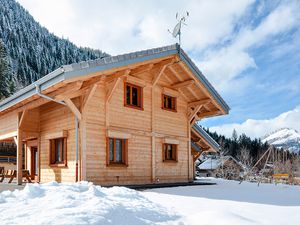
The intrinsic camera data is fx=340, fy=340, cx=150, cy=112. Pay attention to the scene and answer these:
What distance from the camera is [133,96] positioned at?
43.1 feet

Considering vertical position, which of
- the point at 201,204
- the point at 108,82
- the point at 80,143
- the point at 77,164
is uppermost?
the point at 108,82

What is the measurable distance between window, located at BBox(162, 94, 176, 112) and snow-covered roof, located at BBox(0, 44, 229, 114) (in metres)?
1.58

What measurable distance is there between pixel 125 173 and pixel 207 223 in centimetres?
667

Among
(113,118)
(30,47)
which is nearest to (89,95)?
(113,118)

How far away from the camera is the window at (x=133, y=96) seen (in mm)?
12805

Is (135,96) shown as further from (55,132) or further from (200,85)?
(55,132)

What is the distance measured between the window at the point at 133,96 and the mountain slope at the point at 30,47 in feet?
240

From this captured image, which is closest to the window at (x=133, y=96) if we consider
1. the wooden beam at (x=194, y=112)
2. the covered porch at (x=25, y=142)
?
the wooden beam at (x=194, y=112)

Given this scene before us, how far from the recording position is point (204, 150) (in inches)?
774

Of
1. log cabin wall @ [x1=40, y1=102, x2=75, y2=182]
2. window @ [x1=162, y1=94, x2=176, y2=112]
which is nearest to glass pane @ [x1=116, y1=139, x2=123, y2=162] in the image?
log cabin wall @ [x1=40, y1=102, x2=75, y2=182]

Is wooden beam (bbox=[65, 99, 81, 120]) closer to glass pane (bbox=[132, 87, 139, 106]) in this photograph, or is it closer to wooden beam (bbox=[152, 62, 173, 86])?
Result: glass pane (bbox=[132, 87, 139, 106])

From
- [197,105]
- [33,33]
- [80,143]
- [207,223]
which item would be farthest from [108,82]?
[33,33]

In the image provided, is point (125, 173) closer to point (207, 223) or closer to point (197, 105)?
point (197, 105)

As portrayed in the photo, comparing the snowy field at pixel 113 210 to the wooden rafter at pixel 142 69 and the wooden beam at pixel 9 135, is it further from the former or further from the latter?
the wooden rafter at pixel 142 69
